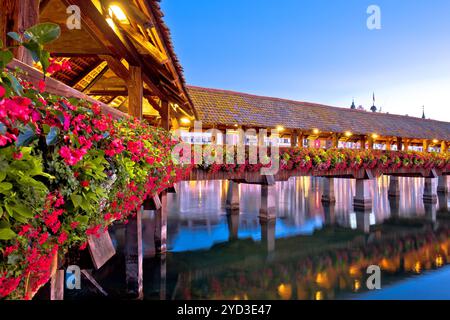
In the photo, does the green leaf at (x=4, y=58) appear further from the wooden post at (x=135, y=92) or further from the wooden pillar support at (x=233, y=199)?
the wooden pillar support at (x=233, y=199)

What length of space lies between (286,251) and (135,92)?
375 inches

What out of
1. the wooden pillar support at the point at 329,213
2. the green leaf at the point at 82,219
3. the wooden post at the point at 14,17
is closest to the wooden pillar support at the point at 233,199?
the wooden pillar support at the point at 329,213

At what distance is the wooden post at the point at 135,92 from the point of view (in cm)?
730

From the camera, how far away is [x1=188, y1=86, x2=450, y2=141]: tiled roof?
18.3 meters

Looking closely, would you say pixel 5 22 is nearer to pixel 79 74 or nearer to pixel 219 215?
pixel 79 74

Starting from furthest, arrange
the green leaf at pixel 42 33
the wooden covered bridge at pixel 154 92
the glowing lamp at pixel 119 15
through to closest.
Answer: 1. the glowing lamp at pixel 119 15
2. the wooden covered bridge at pixel 154 92
3. the green leaf at pixel 42 33

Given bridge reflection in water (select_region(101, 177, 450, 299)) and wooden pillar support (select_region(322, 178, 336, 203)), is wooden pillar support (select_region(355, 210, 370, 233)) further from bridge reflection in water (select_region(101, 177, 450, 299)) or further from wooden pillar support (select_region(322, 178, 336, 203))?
wooden pillar support (select_region(322, 178, 336, 203))

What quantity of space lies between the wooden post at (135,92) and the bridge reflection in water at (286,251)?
5.30 meters

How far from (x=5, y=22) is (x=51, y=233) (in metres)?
2.31

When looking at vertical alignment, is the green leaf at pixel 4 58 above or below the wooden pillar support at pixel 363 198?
above

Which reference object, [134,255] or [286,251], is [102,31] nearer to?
[134,255]

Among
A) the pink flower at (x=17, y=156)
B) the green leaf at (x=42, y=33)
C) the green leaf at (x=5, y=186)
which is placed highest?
the green leaf at (x=42, y=33)

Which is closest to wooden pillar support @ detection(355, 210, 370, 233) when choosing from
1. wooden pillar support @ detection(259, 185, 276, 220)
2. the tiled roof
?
wooden pillar support @ detection(259, 185, 276, 220)

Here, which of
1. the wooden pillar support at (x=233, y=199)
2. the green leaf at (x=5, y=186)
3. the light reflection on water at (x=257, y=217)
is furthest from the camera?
the wooden pillar support at (x=233, y=199)
